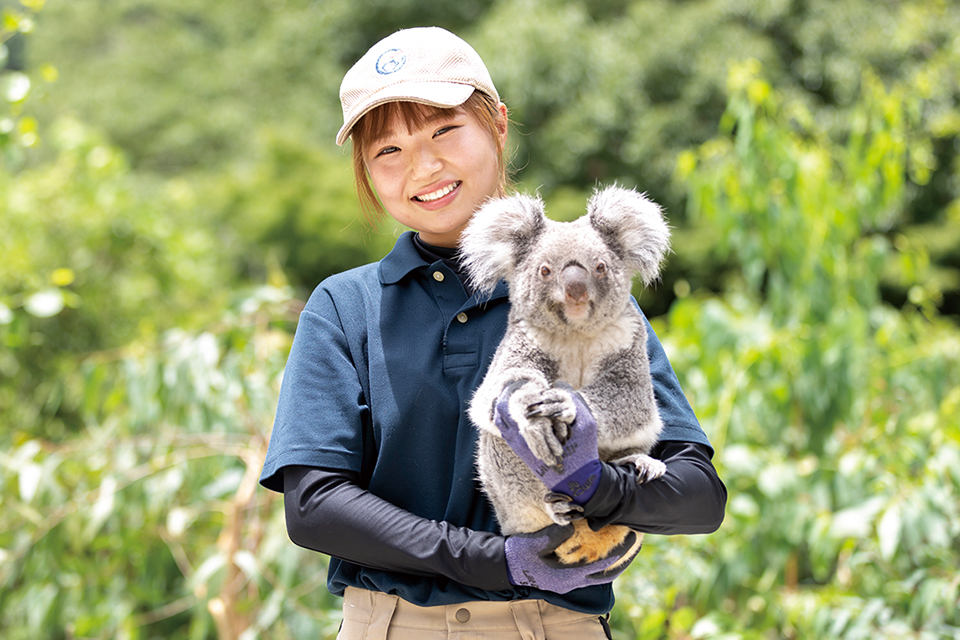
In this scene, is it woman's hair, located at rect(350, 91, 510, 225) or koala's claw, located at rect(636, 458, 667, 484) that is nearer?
koala's claw, located at rect(636, 458, 667, 484)

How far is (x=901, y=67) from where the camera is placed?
31.7 feet

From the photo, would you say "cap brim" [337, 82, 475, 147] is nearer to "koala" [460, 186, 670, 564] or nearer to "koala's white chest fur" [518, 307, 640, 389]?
"koala" [460, 186, 670, 564]

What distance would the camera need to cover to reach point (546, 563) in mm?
Answer: 1165

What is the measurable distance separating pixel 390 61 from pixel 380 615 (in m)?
0.93

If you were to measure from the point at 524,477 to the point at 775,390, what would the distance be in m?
2.14

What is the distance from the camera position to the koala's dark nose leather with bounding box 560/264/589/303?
1121mm

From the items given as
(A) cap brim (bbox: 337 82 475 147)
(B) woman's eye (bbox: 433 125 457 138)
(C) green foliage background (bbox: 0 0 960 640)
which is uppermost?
(A) cap brim (bbox: 337 82 475 147)

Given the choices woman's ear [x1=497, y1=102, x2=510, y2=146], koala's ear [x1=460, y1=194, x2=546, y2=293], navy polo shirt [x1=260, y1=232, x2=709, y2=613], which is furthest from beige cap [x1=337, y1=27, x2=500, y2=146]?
navy polo shirt [x1=260, y1=232, x2=709, y2=613]

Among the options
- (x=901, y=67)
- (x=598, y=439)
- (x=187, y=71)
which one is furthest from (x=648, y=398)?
(x=187, y=71)

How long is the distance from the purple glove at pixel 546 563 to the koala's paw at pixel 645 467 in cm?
12

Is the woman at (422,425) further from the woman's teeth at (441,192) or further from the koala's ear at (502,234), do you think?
the koala's ear at (502,234)

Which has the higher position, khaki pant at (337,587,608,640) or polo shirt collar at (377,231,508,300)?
polo shirt collar at (377,231,508,300)

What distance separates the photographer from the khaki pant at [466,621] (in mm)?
1277

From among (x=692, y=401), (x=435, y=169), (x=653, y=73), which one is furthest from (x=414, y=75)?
(x=653, y=73)
